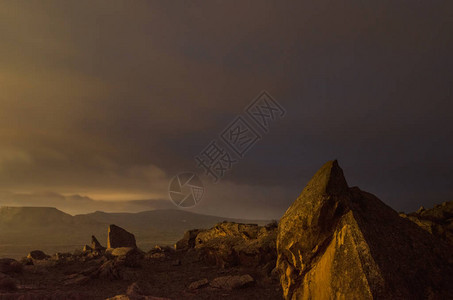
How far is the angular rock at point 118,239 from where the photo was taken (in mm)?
27703

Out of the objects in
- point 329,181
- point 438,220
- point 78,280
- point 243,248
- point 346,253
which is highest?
point 329,181

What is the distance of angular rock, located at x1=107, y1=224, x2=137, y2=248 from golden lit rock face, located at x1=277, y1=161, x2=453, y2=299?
2298 cm

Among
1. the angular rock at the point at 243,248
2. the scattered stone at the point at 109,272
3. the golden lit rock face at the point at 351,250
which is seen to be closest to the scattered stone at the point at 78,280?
the scattered stone at the point at 109,272

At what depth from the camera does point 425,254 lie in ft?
24.9

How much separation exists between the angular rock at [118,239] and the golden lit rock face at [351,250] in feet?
75.4

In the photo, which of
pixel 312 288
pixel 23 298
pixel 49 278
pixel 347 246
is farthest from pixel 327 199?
pixel 49 278

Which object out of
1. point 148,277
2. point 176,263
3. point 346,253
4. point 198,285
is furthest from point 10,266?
point 346,253

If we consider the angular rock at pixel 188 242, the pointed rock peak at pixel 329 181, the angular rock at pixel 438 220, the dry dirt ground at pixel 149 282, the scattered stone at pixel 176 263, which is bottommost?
the dry dirt ground at pixel 149 282

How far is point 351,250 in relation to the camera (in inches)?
284

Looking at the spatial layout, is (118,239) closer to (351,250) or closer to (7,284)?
(7,284)

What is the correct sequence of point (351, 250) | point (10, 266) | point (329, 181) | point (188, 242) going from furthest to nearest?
1. point (188, 242)
2. point (10, 266)
3. point (329, 181)
4. point (351, 250)

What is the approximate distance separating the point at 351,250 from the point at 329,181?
189 cm

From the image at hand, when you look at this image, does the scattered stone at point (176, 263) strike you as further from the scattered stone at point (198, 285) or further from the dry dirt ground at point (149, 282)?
the scattered stone at point (198, 285)

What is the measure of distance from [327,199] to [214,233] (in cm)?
1834
